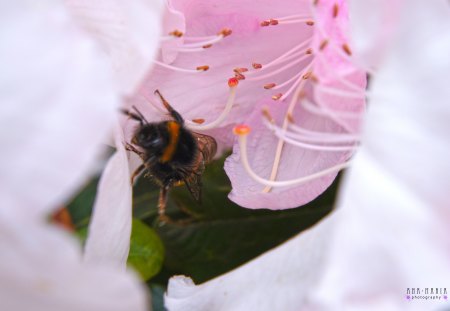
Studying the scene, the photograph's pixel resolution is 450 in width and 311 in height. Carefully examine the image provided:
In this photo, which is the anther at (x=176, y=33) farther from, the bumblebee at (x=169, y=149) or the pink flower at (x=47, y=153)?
the pink flower at (x=47, y=153)

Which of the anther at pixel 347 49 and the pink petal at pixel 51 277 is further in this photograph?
the anther at pixel 347 49

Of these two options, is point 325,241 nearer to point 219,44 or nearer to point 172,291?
point 172,291

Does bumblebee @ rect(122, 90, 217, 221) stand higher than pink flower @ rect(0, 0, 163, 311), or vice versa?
pink flower @ rect(0, 0, 163, 311)

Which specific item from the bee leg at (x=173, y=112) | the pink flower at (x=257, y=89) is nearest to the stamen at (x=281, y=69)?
the pink flower at (x=257, y=89)

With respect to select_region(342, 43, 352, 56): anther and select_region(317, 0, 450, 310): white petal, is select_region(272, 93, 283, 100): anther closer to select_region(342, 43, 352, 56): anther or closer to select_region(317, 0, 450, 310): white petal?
select_region(342, 43, 352, 56): anther

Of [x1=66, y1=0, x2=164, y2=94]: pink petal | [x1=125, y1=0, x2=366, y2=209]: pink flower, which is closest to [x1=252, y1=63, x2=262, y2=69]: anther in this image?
[x1=125, y1=0, x2=366, y2=209]: pink flower

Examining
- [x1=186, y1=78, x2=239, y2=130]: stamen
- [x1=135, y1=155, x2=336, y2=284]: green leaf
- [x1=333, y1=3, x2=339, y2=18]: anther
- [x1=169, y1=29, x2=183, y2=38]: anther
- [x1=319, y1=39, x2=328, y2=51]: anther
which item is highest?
[x1=333, y1=3, x2=339, y2=18]: anther

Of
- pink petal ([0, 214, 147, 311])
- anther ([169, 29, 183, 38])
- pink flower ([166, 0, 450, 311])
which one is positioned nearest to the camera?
pink petal ([0, 214, 147, 311])
